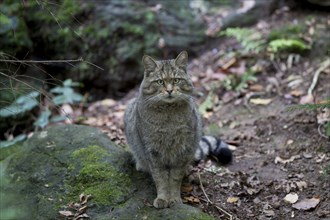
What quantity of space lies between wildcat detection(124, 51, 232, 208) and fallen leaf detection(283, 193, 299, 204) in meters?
0.98

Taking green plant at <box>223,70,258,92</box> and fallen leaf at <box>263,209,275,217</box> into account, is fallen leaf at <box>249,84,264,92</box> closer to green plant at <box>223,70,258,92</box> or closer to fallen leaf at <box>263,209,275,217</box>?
green plant at <box>223,70,258,92</box>

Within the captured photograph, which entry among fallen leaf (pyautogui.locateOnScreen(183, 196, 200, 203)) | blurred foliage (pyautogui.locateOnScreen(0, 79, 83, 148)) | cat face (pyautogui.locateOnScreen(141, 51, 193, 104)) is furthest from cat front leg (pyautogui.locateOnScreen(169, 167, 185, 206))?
blurred foliage (pyautogui.locateOnScreen(0, 79, 83, 148))

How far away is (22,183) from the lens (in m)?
4.16

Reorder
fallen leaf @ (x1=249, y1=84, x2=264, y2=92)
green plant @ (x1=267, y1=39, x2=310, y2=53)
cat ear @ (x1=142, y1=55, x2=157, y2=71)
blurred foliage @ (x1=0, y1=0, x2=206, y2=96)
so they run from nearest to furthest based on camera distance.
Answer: cat ear @ (x1=142, y1=55, x2=157, y2=71)
fallen leaf @ (x1=249, y1=84, x2=264, y2=92)
green plant @ (x1=267, y1=39, x2=310, y2=53)
blurred foliage @ (x1=0, y1=0, x2=206, y2=96)

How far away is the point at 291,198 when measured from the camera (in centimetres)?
410

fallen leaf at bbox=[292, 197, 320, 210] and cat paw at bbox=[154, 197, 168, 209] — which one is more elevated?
cat paw at bbox=[154, 197, 168, 209]

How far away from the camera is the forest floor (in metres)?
4.08

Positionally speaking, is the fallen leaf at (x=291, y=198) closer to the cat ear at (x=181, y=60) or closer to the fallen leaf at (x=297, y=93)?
the cat ear at (x=181, y=60)

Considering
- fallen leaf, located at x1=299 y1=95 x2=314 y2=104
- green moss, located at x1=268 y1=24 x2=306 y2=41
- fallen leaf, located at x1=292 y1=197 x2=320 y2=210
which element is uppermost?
green moss, located at x1=268 y1=24 x2=306 y2=41

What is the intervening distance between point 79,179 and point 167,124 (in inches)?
39.0

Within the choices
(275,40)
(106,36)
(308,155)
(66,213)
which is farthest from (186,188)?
(106,36)

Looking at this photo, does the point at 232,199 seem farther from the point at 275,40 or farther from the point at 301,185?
the point at 275,40

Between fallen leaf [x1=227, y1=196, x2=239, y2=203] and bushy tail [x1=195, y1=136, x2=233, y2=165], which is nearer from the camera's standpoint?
fallen leaf [x1=227, y1=196, x2=239, y2=203]

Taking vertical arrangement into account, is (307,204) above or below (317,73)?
below
